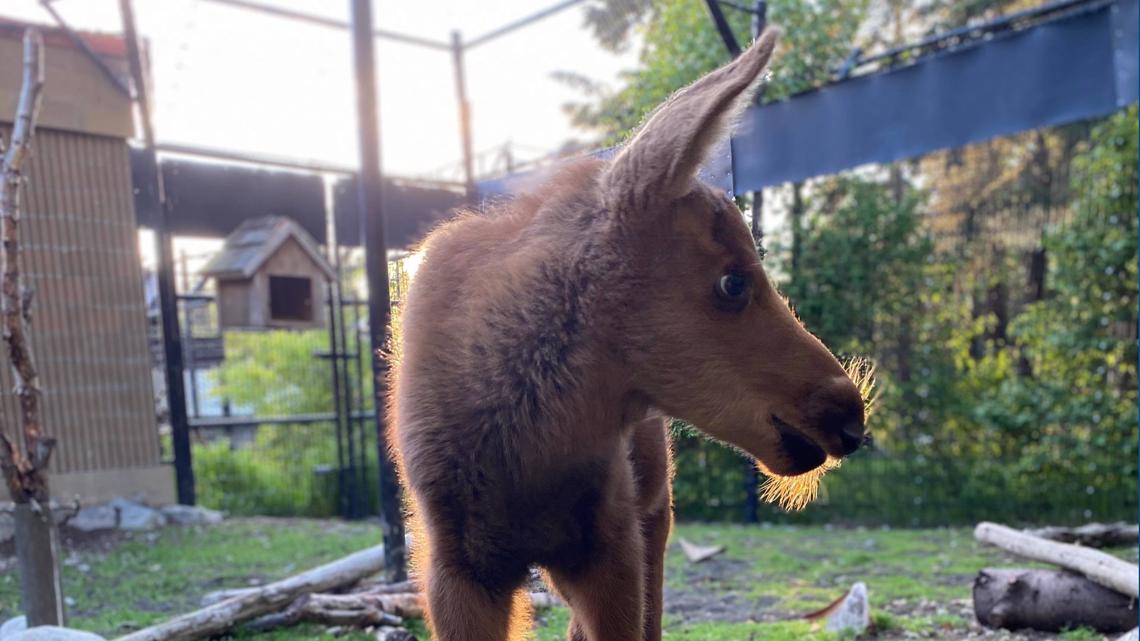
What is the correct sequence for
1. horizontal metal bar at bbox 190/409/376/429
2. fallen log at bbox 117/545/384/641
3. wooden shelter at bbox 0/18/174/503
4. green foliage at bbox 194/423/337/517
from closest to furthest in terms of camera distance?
fallen log at bbox 117/545/384/641
wooden shelter at bbox 0/18/174/503
horizontal metal bar at bbox 190/409/376/429
green foliage at bbox 194/423/337/517

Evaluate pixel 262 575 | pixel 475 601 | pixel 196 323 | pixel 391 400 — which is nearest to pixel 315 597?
pixel 262 575

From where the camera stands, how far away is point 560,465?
160 centimetres

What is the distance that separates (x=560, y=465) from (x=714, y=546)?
5468 millimetres

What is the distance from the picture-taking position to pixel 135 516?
6.42 m

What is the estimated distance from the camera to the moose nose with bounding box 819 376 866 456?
158 centimetres


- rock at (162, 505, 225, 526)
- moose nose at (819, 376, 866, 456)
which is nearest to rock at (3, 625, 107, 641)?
moose nose at (819, 376, 866, 456)

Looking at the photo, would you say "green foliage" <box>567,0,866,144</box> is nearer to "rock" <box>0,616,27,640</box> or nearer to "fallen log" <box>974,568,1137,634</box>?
"fallen log" <box>974,568,1137,634</box>

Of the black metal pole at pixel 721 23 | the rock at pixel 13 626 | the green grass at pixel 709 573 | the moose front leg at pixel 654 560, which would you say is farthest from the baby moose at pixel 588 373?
the black metal pole at pixel 721 23

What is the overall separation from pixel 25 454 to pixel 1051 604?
4594 mm

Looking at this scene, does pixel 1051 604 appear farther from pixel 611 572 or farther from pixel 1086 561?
pixel 611 572

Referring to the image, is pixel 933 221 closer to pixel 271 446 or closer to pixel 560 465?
pixel 271 446

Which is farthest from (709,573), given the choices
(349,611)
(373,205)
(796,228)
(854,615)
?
(796,228)

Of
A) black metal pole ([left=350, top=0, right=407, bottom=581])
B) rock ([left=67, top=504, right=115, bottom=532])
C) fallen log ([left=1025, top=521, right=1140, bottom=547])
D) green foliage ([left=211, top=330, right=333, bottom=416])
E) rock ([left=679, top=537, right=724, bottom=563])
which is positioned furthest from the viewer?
green foliage ([left=211, top=330, right=333, bottom=416])

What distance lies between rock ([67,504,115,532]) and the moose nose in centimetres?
614
